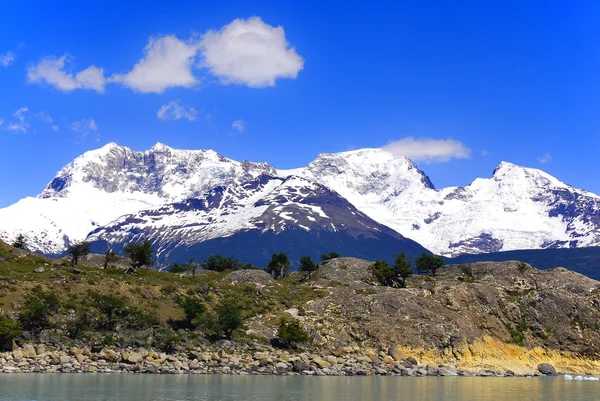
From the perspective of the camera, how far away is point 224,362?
94.3m

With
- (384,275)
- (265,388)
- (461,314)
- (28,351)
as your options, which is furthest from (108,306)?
(384,275)

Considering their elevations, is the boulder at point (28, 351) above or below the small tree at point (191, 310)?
below

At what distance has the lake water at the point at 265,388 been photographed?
215 ft

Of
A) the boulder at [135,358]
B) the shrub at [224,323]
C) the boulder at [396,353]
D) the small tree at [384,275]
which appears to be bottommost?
the boulder at [135,358]

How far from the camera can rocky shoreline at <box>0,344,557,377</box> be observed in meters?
85.5

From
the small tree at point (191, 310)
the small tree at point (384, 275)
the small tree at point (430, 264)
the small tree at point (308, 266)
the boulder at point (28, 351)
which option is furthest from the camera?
the small tree at point (308, 266)

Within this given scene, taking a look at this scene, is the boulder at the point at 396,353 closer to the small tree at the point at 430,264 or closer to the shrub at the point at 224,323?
the shrub at the point at 224,323

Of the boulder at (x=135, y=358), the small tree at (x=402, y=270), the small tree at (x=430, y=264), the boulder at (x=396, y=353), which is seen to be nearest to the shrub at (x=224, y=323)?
the boulder at (x=135, y=358)

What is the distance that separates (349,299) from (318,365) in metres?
25.0

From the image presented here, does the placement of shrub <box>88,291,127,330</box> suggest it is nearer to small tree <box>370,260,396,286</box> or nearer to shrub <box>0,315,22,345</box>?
shrub <box>0,315,22,345</box>

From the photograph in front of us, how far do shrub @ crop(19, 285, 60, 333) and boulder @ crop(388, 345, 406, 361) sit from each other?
49187mm

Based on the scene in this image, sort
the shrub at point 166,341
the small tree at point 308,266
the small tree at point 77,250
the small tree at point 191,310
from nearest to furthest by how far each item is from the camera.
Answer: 1. the shrub at point 166,341
2. the small tree at point 191,310
3. the small tree at point 77,250
4. the small tree at point 308,266

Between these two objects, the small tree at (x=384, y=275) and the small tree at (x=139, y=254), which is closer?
the small tree at (x=384, y=275)

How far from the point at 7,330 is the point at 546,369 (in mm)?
81049
